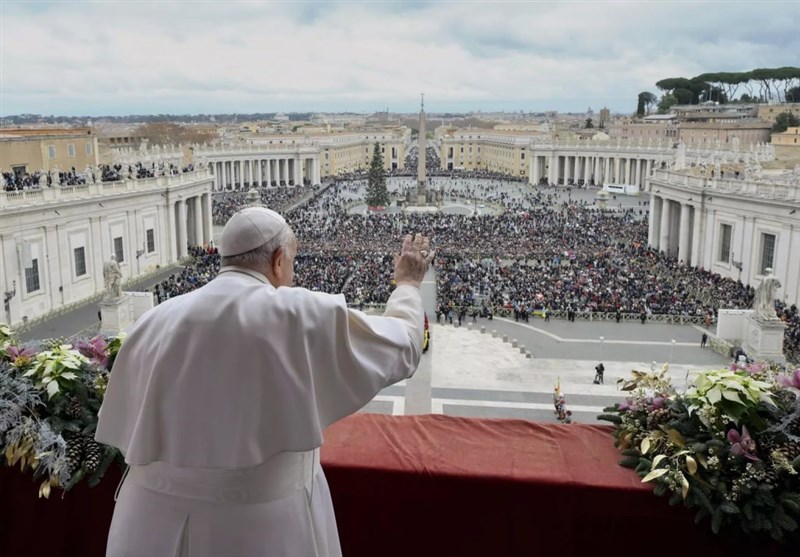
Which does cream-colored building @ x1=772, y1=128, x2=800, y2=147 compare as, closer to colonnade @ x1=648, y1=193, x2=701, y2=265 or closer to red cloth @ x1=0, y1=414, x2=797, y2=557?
colonnade @ x1=648, y1=193, x2=701, y2=265

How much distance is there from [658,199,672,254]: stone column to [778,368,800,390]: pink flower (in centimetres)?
4006

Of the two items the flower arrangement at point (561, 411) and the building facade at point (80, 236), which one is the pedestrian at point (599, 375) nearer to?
the flower arrangement at point (561, 411)

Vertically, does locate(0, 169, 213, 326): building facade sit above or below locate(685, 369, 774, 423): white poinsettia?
below

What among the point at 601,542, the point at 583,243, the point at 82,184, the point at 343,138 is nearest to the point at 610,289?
the point at 583,243

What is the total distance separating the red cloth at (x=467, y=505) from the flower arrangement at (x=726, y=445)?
6.2 inches

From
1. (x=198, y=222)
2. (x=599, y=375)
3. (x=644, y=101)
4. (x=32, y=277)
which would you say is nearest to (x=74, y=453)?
(x=599, y=375)

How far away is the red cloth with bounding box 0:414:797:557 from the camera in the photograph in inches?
136

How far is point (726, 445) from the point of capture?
3.43 metres

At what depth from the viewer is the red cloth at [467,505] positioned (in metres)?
3.47

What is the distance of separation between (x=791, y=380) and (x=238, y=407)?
2.84 metres

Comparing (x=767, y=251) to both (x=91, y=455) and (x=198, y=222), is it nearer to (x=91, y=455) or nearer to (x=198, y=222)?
(x=198, y=222)

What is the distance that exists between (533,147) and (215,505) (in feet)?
301

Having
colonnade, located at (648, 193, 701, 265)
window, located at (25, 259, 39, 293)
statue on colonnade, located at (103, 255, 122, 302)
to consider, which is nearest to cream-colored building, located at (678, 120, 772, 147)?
colonnade, located at (648, 193, 701, 265)

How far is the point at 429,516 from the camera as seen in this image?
364 centimetres
